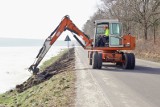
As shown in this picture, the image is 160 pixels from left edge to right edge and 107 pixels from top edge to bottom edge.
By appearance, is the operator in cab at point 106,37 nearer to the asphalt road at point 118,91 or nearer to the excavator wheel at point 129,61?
the excavator wheel at point 129,61

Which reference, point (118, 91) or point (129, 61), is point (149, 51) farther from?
point (118, 91)

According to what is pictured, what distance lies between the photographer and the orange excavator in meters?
21.2

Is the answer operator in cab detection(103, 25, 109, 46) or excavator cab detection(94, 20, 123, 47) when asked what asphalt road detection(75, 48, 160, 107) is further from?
operator in cab detection(103, 25, 109, 46)

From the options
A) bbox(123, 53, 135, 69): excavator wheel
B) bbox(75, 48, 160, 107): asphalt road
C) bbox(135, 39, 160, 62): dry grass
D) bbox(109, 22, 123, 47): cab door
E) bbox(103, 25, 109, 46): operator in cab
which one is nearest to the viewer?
bbox(75, 48, 160, 107): asphalt road

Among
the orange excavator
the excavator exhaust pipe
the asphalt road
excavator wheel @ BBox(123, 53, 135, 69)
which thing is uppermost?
the orange excavator

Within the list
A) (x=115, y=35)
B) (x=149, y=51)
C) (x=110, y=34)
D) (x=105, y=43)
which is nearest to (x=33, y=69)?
(x=105, y=43)

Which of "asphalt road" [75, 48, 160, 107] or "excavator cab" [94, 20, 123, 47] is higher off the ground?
"excavator cab" [94, 20, 123, 47]

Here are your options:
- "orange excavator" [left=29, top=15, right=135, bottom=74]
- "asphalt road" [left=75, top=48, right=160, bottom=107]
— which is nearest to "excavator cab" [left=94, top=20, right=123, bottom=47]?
"orange excavator" [left=29, top=15, right=135, bottom=74]

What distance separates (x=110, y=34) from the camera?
22875 mm

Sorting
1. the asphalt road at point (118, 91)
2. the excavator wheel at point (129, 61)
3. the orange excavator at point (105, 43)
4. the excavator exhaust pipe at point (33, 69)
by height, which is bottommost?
the excavator exhaust pipe at point (33, 69)

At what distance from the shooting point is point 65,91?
532 inches

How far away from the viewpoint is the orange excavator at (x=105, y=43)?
21.2 meters

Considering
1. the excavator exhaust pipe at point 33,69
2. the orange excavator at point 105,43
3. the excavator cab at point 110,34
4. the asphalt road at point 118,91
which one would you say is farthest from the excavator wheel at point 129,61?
the excavator exhaust pipe at point 33,69

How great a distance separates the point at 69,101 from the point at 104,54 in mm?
10866
